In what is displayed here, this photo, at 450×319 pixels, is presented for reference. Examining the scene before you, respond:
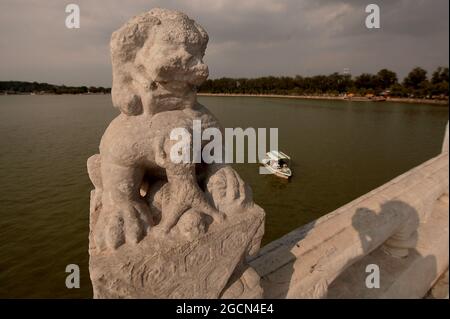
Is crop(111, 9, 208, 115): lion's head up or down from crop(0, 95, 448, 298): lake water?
up

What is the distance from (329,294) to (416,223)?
1.15 m

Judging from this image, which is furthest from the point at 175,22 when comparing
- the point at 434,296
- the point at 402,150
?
the point at 402,150

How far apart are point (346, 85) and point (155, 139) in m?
51.4

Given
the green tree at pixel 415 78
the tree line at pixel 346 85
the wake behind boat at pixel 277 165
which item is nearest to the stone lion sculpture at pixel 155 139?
the wake behind boat at pixel 277 165

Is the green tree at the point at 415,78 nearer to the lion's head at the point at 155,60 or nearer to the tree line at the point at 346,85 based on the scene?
the tree line at the point at 346,85

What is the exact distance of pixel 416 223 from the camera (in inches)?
106

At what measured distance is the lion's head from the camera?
1444mm

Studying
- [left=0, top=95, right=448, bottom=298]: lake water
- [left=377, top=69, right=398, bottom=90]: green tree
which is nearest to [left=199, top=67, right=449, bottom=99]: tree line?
[left=377, top=69, right=398, bottom=90]: green tree

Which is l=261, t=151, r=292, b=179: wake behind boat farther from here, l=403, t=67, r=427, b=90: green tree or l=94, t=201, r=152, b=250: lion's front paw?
l=403, t=67, r=427, b=90: green tree

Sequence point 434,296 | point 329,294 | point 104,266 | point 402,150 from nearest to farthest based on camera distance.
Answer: point 104,266, point 329,294, point 434,296, point 402,150

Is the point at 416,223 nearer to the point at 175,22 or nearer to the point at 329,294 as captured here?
the point at 329,294

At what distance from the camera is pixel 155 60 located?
1434 millimetres

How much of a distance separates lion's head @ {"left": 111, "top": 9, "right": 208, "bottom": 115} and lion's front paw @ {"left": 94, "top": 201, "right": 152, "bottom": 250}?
1.70 feet
